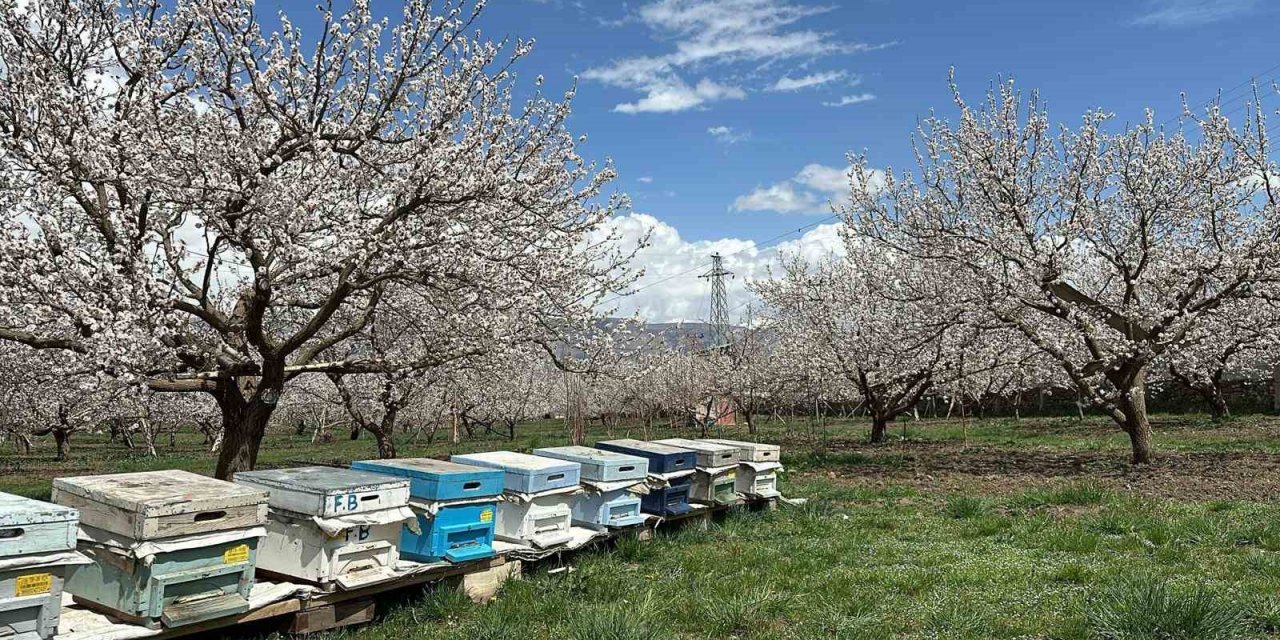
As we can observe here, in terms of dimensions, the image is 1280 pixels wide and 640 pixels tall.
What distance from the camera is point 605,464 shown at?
29.3 ft

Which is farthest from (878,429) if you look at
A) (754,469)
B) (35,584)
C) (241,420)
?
(35,584)

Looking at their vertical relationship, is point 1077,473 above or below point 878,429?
below

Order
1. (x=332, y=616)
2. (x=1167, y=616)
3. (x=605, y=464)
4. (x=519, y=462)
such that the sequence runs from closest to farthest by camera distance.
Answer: (x=1167, y=616) < (x=332, y=616) < (x=519, y=462) < (x=605, y=464)

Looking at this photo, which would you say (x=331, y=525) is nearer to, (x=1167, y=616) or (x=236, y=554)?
(x=236, y=554)

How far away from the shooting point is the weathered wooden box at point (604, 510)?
29.7 ft

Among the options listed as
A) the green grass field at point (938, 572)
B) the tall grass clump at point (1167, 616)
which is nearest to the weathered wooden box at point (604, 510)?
the green grass field at point (938, 572)

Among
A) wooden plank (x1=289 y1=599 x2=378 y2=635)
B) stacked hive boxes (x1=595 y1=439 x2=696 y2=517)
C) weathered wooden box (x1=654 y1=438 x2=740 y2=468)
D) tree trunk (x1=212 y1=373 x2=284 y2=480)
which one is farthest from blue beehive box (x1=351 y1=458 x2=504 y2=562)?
tree trunk (x1=212 y1=373 x2=284 y2=480)

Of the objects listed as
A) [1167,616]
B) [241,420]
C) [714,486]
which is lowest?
[1167,616]

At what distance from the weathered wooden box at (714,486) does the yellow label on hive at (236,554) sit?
5.72m

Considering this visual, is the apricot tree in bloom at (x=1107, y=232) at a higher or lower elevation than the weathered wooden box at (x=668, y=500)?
higher

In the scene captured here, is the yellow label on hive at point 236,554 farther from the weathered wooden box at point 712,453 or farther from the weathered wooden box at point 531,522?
the weathered wooden box at point 712,453

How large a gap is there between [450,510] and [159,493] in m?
2.35

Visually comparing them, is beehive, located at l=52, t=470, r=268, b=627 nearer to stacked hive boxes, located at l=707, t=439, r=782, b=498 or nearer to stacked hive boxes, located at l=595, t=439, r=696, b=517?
stacked hive boxes, located at l=595, t=439, r=696, b=517

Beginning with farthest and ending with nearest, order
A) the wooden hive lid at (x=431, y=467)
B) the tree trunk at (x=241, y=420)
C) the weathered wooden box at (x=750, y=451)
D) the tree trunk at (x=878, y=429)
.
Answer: the tree trunk at (x=878, y=429) → the weathered wooden box at (x=750, y=451) → the tree trunk at (x=241, y=420) → the wooden hive lid at (x=431, y=467)
